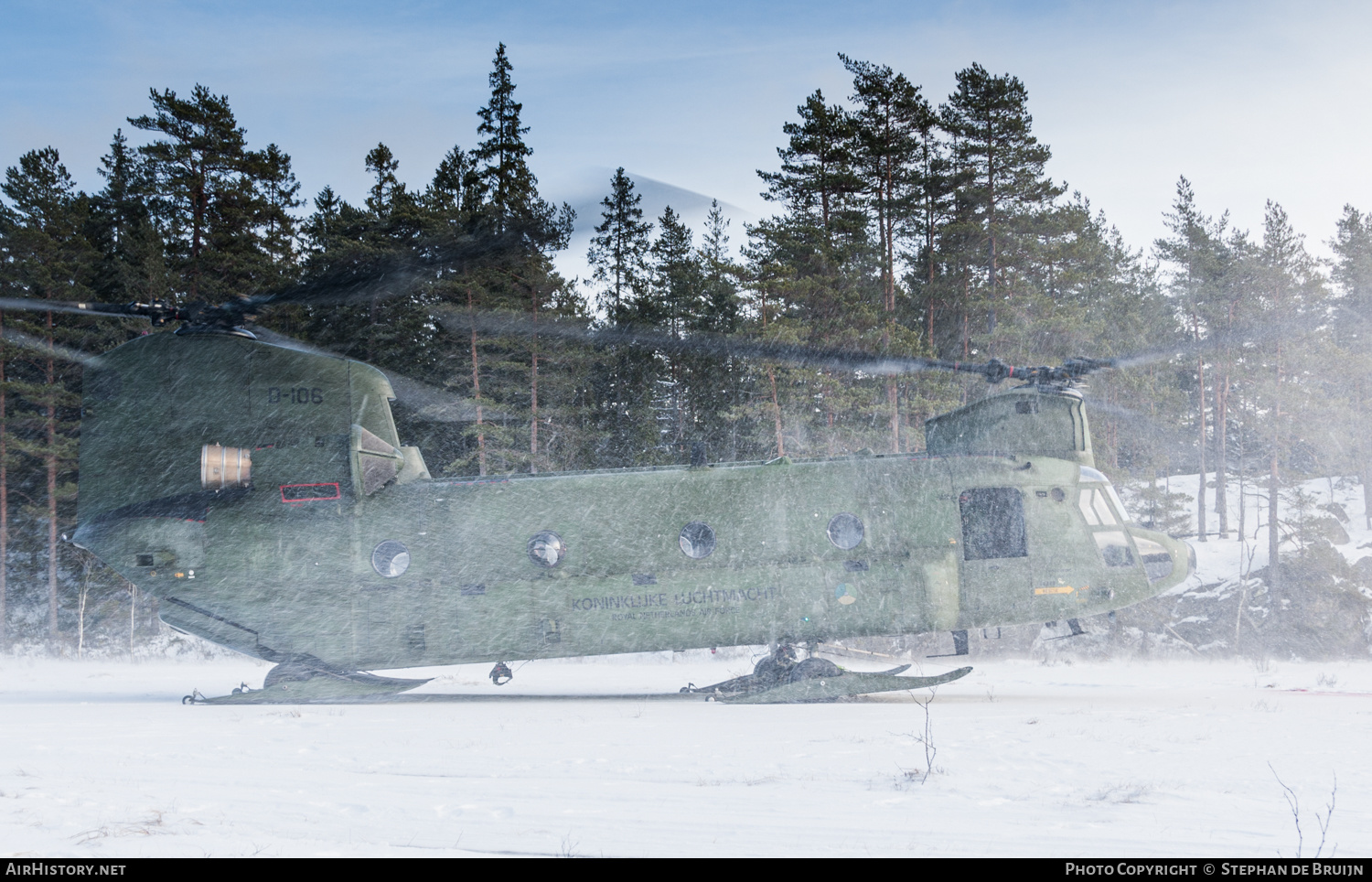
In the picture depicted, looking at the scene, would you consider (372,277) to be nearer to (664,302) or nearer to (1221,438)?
(664,302)

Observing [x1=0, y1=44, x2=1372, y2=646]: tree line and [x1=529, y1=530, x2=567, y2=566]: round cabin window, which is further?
[x1=0, y1=44, x2=1372, y2=646]: tree line

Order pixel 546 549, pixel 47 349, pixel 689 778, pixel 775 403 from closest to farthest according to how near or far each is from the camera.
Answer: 1. pixel 689 778
2. pixel 47 349
3. pixel 546 549
4. pixel 775 403

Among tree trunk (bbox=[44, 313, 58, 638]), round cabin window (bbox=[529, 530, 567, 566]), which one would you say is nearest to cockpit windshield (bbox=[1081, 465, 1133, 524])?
round cabin window (bbox=[529, 530, 567, 566])

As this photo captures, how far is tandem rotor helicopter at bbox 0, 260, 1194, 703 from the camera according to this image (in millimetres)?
9906

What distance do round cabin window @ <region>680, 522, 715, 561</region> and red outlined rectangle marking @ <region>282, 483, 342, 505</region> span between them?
4124 millimetres

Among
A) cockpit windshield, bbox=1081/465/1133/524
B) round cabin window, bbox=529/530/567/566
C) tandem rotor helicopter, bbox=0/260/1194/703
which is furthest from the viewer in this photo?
cockpit windshield, bbox=1081/465/1133/524

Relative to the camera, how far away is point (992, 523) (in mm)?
10344

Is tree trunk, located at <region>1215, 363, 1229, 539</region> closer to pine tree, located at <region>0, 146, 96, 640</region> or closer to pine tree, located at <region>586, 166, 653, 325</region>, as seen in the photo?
pine tree, located at <region>586, 166, 653, 325</region>

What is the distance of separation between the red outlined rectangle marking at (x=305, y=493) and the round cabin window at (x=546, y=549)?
2.38 meters

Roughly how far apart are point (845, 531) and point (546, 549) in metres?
3.52

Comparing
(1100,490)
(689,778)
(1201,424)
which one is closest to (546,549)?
(689,778)

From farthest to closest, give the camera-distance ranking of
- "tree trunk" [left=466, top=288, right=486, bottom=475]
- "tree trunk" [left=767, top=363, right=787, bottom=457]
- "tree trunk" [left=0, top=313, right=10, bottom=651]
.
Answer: "tree trunk" [left=767, top=363, right=787, bottom=457], "tree trunk" [left=466, top=288, right=486, bottom=475], "tree trunk" [left=0, top=313, right=10, bottom=651]

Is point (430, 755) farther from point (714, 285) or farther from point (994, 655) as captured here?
point (714, 285)

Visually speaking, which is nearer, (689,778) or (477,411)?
(689,778)
